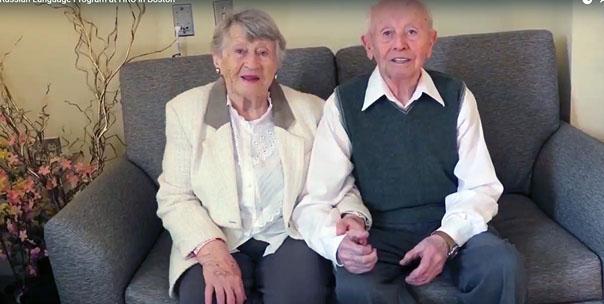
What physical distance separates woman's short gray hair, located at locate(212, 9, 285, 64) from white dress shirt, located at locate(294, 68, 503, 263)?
0.79 feet

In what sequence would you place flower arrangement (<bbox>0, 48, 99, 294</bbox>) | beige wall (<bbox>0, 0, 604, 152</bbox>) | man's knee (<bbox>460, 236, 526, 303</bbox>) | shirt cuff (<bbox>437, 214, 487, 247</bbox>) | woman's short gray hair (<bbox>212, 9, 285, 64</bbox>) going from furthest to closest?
beige wall (<bbox>0, 0, 604, 152</bbox>)
flower arrangement (<bbox>0, 48, 99, 294</bbox>)
woman's short gray hair (<bbox>212, 9, 285, 64</bbox>)
shirt cuff (<bbox>437, 214, 487, 247</bbox>)
man's knee (<bbox>460, 236, 526, 303</bbox>)

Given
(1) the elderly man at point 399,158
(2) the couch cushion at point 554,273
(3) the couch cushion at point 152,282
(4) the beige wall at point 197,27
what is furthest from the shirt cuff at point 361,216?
(4) the beige wall at point 197,27

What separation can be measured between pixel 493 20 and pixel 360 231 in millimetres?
1107

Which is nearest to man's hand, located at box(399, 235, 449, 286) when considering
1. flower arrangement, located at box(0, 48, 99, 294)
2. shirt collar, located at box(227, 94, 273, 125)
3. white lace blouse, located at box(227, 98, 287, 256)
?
white lace blouse, located at box(227, 98, 287, 256)

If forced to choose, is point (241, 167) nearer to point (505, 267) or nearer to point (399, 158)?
point (399, 158)

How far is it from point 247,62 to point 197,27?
0.66 m

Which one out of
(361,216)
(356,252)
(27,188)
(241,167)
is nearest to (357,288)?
(356,252)

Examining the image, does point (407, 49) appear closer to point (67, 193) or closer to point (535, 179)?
point (535, 179)

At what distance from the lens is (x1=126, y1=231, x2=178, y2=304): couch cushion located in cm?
158

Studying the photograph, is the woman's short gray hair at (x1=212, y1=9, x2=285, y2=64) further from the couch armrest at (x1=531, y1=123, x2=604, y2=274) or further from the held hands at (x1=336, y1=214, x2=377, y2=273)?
the couch armrest at (x1=531, y1=123, x2=604, y2=274)

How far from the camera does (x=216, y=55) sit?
1703 mm

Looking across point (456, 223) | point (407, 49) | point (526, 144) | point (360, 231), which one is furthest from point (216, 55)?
point (526, 144)

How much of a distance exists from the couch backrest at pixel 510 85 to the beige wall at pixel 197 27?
0.74 ft

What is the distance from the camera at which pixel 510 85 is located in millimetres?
1997
